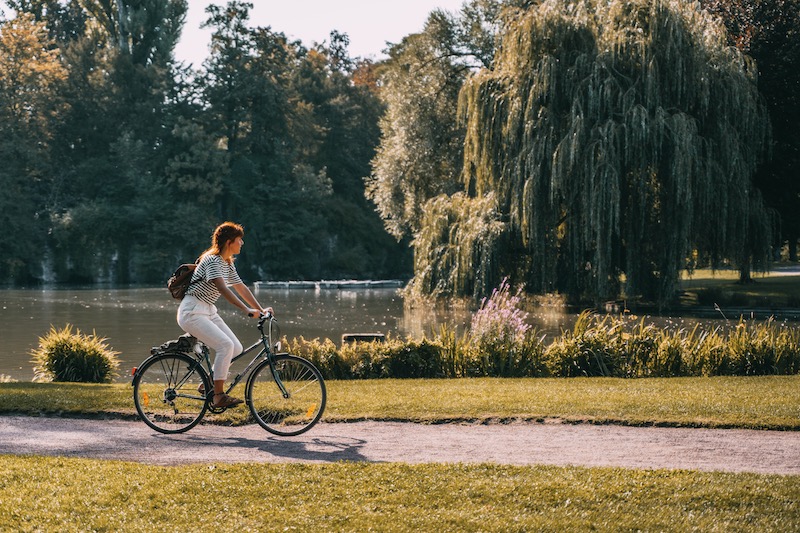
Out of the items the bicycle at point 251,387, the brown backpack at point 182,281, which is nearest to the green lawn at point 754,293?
the bicycle at point 251,387

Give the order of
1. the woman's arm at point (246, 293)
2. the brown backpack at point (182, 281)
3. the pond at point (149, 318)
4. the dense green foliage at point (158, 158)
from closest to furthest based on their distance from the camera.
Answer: the brown backpack at point (182, 281) < the woman's arm at point (246, 293) < the pond at point (149, 318) < the dense green foliage at point (158, 158)

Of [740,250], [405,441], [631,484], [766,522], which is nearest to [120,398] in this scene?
[405,441]

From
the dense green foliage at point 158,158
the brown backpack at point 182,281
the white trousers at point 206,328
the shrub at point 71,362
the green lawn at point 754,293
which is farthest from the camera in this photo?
the dense green foliage at point 158,158

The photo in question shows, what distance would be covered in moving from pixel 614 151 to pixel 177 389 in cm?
2033

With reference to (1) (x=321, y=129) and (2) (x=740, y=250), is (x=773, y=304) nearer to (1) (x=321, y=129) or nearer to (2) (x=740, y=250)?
(2) (x=740, y=250)

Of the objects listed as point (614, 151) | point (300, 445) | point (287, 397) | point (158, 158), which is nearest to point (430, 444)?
point (300, 445)

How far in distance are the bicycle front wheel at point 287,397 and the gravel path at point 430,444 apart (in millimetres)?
136

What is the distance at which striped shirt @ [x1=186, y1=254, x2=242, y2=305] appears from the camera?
8.76 meters

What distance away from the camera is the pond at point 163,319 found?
2470 centimetres

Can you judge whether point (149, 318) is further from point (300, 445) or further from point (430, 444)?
point (430, 444)

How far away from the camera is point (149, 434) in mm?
9078

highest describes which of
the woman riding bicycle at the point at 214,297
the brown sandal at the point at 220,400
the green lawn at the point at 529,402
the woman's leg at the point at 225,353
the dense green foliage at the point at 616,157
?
the dense green foliage at the point at 616,157

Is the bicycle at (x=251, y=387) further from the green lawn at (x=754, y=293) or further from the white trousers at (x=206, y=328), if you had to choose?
the green lawn at (x=754, y=293)

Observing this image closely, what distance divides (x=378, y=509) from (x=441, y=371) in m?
8.83
